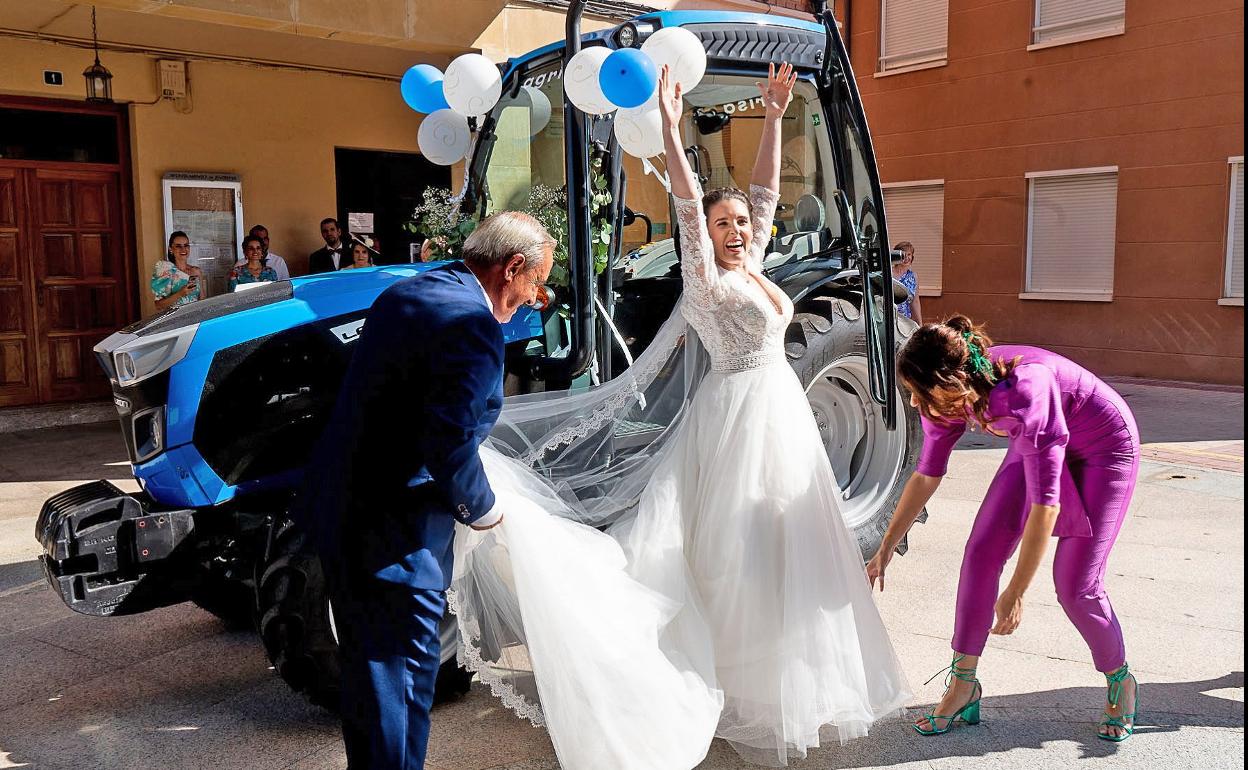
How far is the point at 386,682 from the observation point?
7.97 feet

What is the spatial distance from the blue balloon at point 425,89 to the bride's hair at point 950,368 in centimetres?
253

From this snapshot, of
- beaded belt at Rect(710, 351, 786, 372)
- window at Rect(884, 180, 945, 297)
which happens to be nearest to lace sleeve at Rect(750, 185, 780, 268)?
beaded belt at Rect(710, 351, 786, 372)

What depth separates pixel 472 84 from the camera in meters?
4.30

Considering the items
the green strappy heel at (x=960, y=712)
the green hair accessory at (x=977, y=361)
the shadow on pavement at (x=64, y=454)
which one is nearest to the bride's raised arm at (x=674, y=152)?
the green hair accessory at (x=977, y=361)

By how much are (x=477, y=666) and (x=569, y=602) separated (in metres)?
0.39

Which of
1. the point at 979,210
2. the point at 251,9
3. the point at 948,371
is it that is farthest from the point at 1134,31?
the point at 948,371

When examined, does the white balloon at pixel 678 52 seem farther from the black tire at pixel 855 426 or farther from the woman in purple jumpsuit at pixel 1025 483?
the woman in purple jumpsuit at pixel 1025 483

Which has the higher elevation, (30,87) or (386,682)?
(30,87)

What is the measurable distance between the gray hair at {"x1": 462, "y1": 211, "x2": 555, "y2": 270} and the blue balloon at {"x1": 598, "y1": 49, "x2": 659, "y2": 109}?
38.8 inches

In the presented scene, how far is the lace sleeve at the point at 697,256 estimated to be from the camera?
3271 mm

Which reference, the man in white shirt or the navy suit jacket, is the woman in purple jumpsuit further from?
the man in white shirt

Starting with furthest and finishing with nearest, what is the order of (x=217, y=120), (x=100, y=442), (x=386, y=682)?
(x=217, y=120)
(x=100, y=442)
(x=386, y=682)

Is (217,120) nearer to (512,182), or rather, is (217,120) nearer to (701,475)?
(512,182)

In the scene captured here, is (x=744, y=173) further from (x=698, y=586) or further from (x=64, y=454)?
(x=64, y=454)
